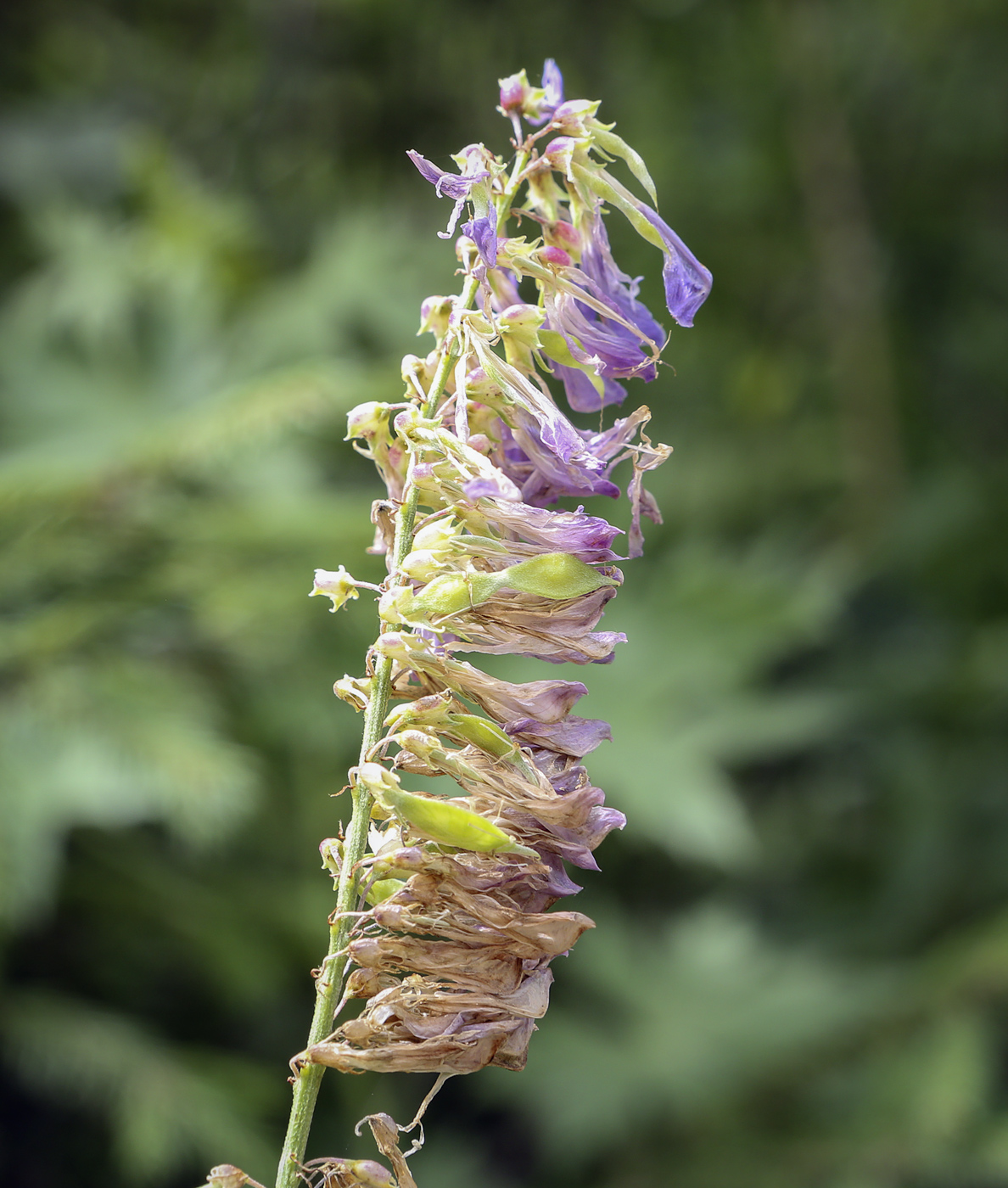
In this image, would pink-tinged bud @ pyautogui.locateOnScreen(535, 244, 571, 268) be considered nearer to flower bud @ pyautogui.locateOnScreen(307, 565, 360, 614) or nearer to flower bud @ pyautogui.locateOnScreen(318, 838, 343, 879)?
flower bud @ pyautogui.locateOnScreen(307, 565, 360, 614)

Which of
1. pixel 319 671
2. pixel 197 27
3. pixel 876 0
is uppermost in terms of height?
pixel 876 0

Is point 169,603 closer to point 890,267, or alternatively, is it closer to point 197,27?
point 197,27

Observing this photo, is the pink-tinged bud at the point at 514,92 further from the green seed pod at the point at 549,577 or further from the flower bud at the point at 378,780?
the flower bud at the point at 378,780

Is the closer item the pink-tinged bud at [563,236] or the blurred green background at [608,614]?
the pink-tinged bud at [563,236]

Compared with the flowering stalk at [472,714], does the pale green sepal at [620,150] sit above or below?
above

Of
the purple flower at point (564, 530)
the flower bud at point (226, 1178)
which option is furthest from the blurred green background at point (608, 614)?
the purple flower at point (564, 530)

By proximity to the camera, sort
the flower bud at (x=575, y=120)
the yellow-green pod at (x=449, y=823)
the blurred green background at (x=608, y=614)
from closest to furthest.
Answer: the yellow-green pod at (x=449, y=823) < the flower bud at (x=575, y=120) < the blurred green background at (x=608, y=614)

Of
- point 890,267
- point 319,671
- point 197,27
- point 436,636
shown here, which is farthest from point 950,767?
point 197,27

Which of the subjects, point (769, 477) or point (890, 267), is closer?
point (769, 477)

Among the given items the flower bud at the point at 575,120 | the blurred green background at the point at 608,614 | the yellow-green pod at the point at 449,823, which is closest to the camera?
the yellow-green pod at the point at 449,823
